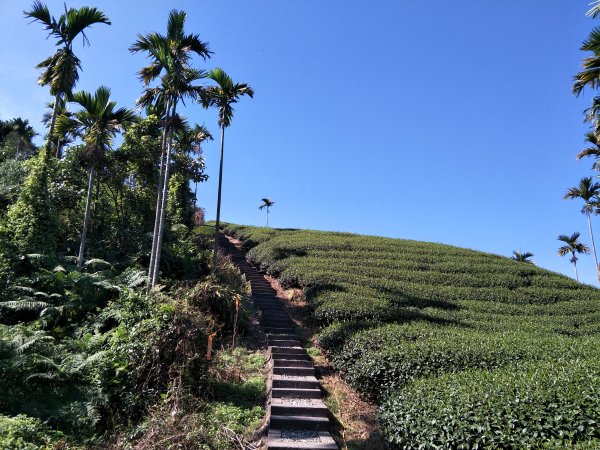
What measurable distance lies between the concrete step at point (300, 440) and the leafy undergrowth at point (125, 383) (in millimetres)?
484

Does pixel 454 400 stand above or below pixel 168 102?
below

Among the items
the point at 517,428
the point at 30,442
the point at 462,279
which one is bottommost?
the point at 30,442

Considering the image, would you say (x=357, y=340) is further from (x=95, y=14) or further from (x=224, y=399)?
(x=95, y=14)

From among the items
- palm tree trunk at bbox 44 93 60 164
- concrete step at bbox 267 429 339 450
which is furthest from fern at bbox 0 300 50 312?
concrete step at bbox 267 429 339 450

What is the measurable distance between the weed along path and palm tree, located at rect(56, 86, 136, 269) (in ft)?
25.9

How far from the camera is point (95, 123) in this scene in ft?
44.8

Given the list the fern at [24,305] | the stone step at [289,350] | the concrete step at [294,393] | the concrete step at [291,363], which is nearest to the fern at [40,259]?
the fern at [24,305]

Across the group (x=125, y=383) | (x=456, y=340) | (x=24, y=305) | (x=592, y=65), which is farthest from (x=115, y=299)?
(x=592, y=65)

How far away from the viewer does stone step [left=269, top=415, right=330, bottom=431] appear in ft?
23.7

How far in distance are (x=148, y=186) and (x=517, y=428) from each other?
52.6 ft

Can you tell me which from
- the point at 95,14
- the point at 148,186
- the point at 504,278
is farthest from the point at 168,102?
the point at 504,278

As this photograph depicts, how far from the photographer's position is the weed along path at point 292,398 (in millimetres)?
6793

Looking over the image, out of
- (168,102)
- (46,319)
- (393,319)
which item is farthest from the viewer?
(168,102)

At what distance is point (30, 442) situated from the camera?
5293 millimetres
